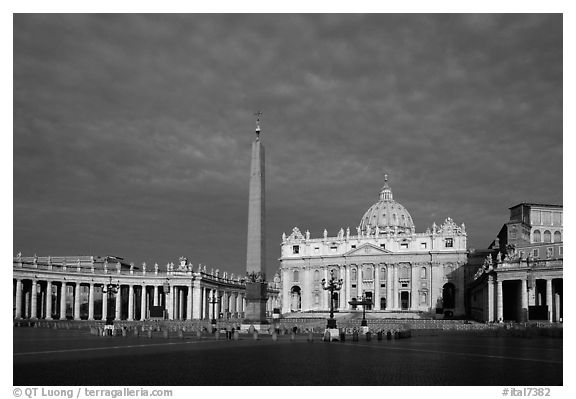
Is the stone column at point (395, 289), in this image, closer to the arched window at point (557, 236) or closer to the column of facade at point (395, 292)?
the column of facade at point (395, 292)

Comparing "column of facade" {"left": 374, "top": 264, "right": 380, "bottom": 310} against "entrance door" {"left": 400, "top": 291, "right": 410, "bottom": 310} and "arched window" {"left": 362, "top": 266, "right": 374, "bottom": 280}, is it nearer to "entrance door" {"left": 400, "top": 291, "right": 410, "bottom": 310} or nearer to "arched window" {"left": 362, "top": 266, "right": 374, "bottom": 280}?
"arched window" {"left": 362, "top": 266, "right": 374, "bottom": 280}

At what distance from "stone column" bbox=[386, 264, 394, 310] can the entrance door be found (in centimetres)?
243

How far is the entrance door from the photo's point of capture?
419ft

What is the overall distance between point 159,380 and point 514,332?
38.7 metres

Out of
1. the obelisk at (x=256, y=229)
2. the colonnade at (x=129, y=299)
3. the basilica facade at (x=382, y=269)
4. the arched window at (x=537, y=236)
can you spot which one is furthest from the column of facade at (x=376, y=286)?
the obelisk at (x=256, y=229)

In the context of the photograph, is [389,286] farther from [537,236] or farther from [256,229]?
[256,229]

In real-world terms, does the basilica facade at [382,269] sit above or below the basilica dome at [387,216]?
below

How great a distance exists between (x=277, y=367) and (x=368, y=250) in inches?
4272

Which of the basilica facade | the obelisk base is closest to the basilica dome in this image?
the basilica facade

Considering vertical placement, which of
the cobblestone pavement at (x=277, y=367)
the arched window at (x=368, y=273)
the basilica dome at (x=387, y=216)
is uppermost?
the basilica dome at (x=387, y=216)

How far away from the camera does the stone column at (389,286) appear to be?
415 ft

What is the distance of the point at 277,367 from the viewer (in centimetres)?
2159

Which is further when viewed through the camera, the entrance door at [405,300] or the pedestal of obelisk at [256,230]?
the entrance door at [405,300]

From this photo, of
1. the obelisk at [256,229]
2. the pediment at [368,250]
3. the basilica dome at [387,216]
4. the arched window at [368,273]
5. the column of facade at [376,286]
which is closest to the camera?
the obelisk at [256,229]
